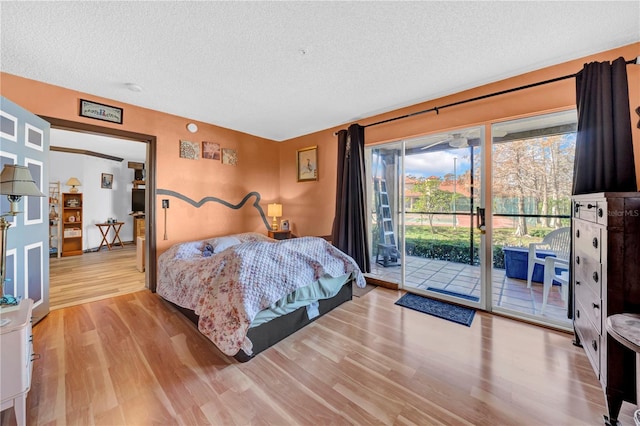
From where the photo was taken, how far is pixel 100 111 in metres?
2.85

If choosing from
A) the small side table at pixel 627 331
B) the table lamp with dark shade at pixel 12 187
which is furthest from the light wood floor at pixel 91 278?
the small side table at pixel 627 331

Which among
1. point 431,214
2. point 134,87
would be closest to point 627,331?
point 431,214

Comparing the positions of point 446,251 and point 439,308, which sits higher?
point 446,251

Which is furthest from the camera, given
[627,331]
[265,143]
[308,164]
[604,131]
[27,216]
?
[265,143]

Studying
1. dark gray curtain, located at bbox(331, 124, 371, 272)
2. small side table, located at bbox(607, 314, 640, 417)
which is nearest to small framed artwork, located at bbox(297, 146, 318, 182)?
dark gray curtain, located at bbox(331, 124, 371, 272)

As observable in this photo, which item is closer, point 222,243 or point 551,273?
point 551,273

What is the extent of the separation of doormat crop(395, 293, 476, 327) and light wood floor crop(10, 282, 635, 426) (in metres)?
0.12

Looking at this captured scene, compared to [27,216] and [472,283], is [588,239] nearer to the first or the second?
[472,283]

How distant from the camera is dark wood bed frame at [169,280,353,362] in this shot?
1.92m

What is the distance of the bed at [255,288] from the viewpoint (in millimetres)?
1813

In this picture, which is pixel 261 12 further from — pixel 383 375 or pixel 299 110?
pixel 383 375

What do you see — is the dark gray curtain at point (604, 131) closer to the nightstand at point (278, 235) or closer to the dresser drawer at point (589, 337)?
the dresser drawer at point (589, 337)

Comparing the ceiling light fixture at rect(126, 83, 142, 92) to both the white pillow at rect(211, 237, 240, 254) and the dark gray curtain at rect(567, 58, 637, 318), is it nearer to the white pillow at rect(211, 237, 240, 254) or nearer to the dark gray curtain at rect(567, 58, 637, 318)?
the white pillow at rect(211, 237, 240, 254)

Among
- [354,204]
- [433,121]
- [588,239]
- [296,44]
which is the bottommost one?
[588,239]
